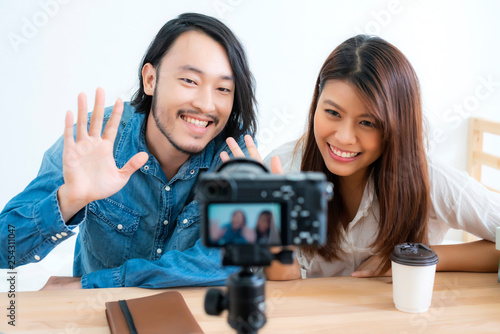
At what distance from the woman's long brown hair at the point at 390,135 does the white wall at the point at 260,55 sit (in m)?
1.65

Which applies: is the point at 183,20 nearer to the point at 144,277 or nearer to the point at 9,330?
the point at 144,277

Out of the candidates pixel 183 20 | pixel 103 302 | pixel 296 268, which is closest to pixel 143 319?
pixel 103 302

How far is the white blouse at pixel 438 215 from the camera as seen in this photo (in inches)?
55.9

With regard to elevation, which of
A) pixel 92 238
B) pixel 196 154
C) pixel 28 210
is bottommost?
pixel 92 238

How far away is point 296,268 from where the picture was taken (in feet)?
4.33

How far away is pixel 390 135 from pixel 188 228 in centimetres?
67

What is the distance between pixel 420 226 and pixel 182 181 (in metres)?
0.76

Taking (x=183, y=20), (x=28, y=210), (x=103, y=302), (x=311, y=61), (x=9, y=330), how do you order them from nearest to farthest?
(x=9, y=330) → (x=103, y=302) → (x=28, y=210) → (x=183, y=20) → (x=311, y=61)

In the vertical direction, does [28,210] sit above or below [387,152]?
below

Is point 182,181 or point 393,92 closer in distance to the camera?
point 393,92

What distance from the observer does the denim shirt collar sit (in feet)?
5.18

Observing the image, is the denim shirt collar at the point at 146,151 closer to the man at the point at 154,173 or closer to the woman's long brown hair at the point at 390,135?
the man at the point at 154,173

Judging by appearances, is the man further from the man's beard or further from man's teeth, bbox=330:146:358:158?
man's teeth, bbox=330:146:358:158

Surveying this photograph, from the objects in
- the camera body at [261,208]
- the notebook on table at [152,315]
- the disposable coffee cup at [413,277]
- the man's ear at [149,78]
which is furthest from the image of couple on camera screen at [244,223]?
the man's ear at [149,78]
